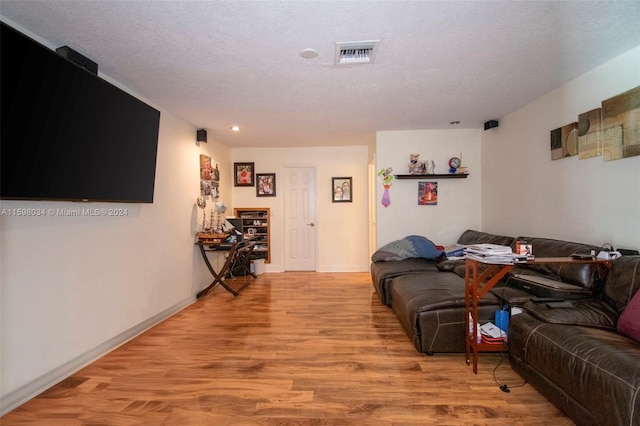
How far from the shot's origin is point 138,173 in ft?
8.04

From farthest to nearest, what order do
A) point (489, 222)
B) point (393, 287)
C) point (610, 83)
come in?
point (489, 222), point (393, 287), point (610, 83)

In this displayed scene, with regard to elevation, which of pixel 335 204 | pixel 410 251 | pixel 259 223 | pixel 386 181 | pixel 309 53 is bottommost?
pixel 410 251

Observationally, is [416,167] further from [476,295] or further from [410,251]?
[476,295]

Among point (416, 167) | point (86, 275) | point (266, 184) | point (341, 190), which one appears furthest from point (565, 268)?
point (266, 184)

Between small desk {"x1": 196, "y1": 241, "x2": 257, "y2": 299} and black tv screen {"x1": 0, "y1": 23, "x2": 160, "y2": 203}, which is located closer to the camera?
black tv screen {"x1": 0, "y1": 23, "x2": 160, "y2": 203}

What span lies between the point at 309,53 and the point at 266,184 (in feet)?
11.4

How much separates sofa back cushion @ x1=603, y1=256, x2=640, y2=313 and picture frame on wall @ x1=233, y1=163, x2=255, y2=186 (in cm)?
486

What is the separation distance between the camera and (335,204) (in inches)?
206

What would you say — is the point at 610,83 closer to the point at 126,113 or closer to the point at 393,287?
the point at 393,287

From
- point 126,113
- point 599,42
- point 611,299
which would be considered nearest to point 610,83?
point 599,42

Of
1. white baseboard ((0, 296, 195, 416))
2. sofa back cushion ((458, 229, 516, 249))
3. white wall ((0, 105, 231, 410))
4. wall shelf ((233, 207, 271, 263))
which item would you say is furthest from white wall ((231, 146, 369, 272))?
white baseboard ((0, 296, 195, 416))

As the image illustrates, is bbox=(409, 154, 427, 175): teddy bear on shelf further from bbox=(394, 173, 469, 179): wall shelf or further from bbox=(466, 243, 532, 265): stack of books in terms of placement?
bbox=(466, 243, 532, 265): stack of books

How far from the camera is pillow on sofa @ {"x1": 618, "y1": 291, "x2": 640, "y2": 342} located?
151cm

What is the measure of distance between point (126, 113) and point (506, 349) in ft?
11.5
